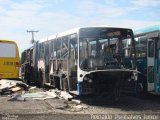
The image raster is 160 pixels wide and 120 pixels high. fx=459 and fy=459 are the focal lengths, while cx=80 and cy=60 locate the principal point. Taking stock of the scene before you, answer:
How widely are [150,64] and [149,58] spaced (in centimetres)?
25

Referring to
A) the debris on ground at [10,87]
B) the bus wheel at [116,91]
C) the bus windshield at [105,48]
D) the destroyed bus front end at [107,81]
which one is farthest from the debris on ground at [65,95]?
the debris on ground at [10,87]

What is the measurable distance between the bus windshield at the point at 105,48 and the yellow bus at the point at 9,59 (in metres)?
7.23

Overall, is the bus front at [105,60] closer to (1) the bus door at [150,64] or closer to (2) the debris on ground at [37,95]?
(2) the debris on ground at [37,95]

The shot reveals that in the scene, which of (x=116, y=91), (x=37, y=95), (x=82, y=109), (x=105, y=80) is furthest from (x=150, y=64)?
(x=37, y=95)

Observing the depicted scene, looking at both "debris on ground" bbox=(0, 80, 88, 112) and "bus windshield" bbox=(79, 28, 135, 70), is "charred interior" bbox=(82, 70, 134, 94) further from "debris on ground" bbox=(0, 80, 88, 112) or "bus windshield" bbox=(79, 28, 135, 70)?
"debris on ground" bbox=(0, 80, 88, 112)

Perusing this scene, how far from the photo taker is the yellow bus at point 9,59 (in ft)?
76.7

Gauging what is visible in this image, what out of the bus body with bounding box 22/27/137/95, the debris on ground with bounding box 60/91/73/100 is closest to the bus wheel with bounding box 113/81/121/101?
the bus body with bounding box 22/27/137/95

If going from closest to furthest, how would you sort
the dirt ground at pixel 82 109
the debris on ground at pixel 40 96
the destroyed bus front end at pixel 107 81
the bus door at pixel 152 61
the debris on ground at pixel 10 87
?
the dirt ground at pixel 82 109
the destroyed bus front end at pixel 107 81
the debris on ground at pixel 40 96
the bus door at pixel 152 61
the debris on ground at pixel 10 87

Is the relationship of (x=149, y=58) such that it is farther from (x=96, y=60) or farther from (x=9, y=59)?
(x=9, y=59)

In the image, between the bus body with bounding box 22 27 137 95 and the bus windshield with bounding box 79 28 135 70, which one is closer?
the bus body with bounding box 22 27 137 95

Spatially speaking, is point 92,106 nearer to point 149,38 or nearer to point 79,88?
point 79,88

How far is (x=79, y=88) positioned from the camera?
652 inches

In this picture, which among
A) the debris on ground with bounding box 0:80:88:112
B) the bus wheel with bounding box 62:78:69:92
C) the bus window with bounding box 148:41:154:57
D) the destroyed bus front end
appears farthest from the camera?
the bus window with bounding box 148:41:154:57

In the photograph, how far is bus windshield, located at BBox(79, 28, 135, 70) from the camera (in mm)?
16766
